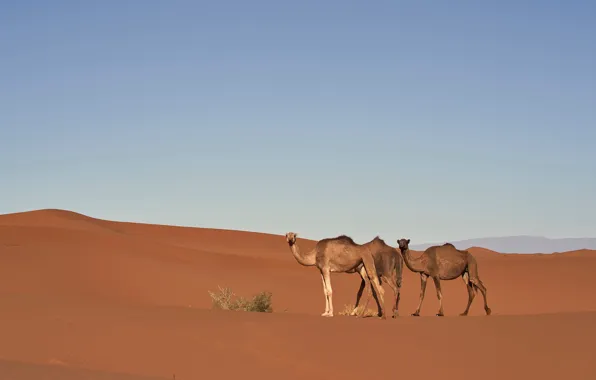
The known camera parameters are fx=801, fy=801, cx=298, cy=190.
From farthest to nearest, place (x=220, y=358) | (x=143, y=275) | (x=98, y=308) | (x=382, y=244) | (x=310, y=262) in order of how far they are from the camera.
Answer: (x=143, y=275) → (x=382, y=244) → (x=310, y=262) → (x=98, y=308) → (x=220, y=358)

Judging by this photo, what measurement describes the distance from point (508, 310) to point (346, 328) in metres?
19.9

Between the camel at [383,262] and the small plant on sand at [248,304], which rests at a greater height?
the camel at [383,262]

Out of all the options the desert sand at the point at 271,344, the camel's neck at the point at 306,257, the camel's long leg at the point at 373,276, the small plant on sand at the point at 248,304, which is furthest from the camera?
the small plant on sand at the point at 248,304

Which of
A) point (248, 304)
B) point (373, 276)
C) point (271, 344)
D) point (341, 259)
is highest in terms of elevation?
point (341, 259)

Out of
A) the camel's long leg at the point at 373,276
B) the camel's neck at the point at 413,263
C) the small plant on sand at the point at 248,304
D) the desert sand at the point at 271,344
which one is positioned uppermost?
the camel's neck at the point at 413,263

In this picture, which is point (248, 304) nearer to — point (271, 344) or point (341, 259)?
point (341, 259)

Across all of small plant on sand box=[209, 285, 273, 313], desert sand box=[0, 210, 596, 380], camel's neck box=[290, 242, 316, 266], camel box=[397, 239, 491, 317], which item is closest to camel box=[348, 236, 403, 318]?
camel box=[397, 239, 491, 317]

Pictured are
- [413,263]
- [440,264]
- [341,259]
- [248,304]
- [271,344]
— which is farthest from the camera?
[248,304]

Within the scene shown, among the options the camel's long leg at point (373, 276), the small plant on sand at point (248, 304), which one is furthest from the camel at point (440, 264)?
the small plant on sand at point (248, 304)

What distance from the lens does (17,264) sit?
29.2 meters

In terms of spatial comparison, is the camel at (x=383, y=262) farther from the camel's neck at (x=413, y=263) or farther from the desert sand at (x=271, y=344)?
the desert sand at (x=271, y=344)

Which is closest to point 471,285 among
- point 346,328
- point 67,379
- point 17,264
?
point 346,328

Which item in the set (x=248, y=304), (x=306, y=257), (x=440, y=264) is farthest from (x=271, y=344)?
(x=440, y=264)

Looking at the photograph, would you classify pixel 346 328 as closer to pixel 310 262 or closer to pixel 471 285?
pixel 310 262
